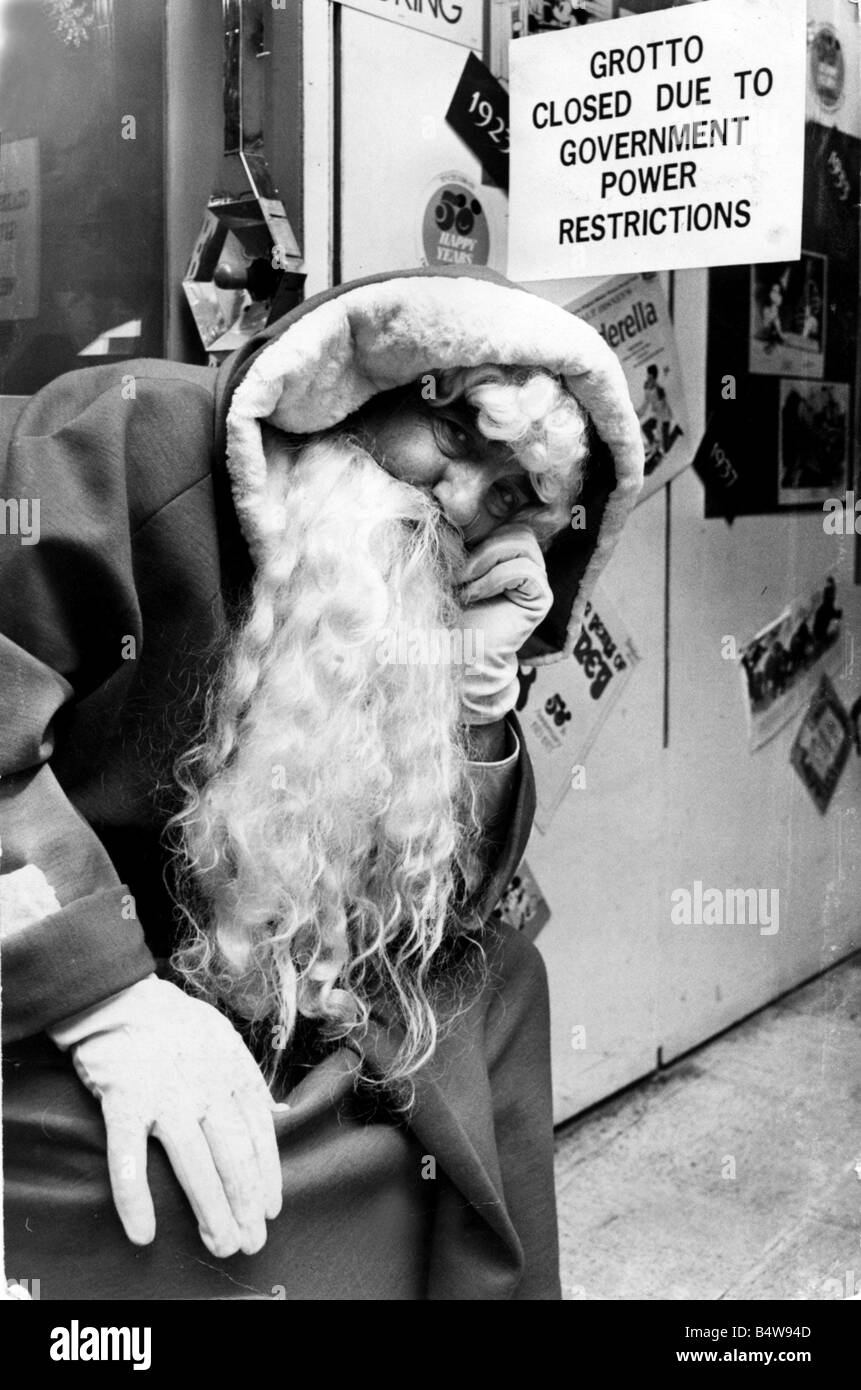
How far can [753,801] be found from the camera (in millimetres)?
1729

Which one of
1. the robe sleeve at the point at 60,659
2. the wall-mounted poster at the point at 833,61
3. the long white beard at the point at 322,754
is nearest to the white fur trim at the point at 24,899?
the robe sleeve at the point at 60,659

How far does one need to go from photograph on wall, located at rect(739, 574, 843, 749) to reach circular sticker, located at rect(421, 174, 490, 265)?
558 millimetres

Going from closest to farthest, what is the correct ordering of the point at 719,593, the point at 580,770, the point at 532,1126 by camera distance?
the point at 532,1126 → the point at 719,593 → the point at 580,770

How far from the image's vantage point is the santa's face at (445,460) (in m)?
1.33

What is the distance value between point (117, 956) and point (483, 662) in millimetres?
460

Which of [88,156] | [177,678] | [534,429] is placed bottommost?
[177,678]

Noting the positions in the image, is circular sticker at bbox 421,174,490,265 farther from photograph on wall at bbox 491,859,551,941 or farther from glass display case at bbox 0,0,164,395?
photograph on wall at bbox 491,859,551,941

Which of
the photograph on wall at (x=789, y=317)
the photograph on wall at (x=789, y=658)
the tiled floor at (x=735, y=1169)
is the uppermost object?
the photograph on wall at (x=789, y=317)

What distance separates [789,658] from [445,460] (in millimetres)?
565

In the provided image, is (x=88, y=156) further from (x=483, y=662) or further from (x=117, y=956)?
(x=117, y=956)

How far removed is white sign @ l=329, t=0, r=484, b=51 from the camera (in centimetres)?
143

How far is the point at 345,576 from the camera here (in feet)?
4.24

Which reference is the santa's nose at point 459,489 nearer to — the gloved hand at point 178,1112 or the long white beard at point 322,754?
the long white beard at point 322,754
